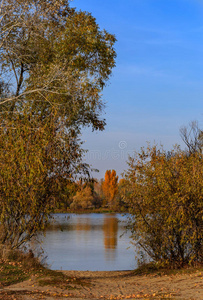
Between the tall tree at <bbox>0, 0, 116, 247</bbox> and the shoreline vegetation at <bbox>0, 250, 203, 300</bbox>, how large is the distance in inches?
57.6

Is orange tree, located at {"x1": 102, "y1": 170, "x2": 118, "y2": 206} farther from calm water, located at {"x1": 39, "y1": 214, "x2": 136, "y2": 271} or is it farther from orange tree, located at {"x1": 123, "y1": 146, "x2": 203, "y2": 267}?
orange tree, located at {"x1": 123, "y1": 146, "x2": 203, "y2": 267}

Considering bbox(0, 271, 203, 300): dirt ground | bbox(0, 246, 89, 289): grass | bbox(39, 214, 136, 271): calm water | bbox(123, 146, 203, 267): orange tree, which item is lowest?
bbox(39, 214, 136, 271): calm water

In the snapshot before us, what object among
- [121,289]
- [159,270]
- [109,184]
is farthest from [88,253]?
[109,184]

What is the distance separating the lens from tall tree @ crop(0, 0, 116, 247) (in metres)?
13.1

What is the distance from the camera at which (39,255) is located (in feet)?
43.9

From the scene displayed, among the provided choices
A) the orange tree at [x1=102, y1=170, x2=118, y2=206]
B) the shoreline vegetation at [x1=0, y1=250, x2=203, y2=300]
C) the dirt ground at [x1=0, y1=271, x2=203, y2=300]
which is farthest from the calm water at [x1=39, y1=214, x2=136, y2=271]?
the orange tree at [x1=102, y1=170, x2=118, y2=206]

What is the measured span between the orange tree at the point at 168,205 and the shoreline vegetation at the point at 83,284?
686 mm

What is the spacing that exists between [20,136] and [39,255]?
3.71m

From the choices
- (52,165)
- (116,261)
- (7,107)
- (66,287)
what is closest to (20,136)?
(52,165)

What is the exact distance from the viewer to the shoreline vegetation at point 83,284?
33.6ft

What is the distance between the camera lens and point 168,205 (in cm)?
1366

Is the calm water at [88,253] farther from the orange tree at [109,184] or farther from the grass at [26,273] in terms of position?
the orange tree at [109,184]

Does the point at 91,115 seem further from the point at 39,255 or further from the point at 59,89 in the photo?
the point at 39,255

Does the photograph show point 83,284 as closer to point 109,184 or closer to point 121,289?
point 121,289
